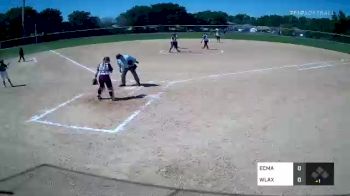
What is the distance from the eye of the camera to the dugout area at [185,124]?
965 centimetres

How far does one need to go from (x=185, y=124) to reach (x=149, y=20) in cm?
Answer: 5435

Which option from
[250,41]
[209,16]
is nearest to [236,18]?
[209,16]

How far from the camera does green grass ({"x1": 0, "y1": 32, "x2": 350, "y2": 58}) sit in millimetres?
34775

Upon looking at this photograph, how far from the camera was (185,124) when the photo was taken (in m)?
13.0

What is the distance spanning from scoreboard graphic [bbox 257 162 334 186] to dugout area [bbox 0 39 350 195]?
539 mm

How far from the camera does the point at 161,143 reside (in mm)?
11367

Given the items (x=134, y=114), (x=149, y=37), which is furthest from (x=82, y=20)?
(x=134, y=114)

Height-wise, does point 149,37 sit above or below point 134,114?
above

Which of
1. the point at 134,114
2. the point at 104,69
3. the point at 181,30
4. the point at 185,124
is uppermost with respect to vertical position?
the point at 181,30

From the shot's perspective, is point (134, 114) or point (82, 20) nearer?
point (134, 114)
